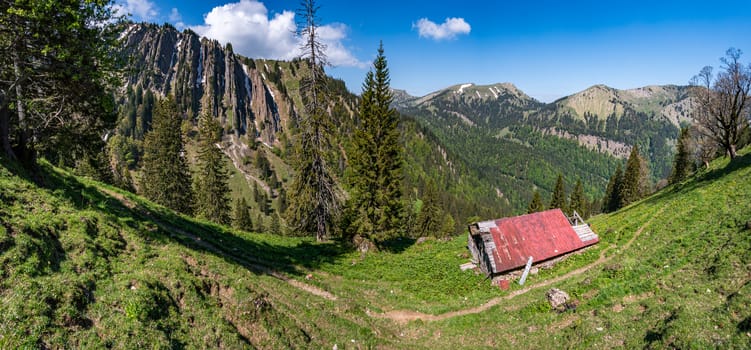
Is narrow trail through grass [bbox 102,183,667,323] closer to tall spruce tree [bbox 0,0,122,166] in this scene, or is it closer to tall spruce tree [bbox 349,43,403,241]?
tall spruce tree [bbox 0,0,122,166]

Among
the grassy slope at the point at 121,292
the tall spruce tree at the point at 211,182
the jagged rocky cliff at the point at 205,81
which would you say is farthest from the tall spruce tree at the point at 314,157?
the jagged rocky cliff at the point at 205,81

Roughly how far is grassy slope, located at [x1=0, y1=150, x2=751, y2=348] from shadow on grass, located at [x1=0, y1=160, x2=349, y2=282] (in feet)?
0.72

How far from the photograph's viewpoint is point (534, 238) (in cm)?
2562

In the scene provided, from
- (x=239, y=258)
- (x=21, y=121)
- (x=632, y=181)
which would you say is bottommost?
(x=239, y=258)

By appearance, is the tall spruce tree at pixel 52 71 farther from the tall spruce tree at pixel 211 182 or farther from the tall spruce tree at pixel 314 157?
the tall spruce tree at pixel 211 182

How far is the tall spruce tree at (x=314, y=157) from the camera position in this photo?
2722 centimetres

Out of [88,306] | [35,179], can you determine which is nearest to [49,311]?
[88,306]

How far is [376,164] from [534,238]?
1356 cm

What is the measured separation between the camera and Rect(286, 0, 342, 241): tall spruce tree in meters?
27.2

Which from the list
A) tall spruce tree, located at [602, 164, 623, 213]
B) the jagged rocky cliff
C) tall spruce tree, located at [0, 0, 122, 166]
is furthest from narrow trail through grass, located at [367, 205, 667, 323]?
the jagged rocky cliff

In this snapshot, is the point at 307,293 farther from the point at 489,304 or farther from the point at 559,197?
the point at 559,197

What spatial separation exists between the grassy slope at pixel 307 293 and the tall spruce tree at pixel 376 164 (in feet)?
17.3

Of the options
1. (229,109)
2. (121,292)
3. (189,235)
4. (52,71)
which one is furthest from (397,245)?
(229,109)

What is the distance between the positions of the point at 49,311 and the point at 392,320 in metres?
14.2
